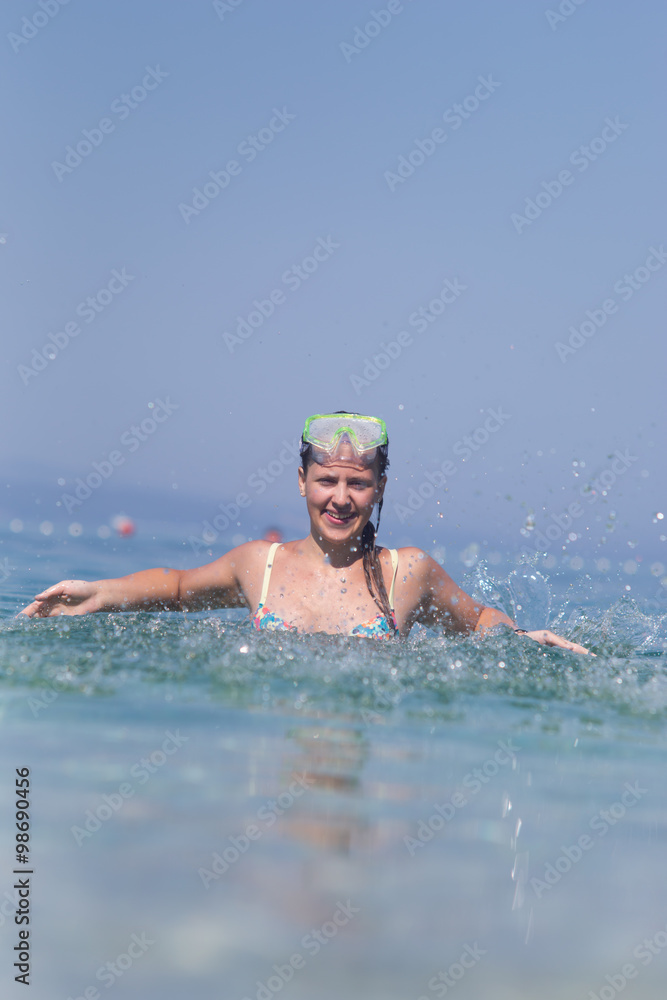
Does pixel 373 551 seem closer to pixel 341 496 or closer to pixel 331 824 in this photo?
pixel 341 496

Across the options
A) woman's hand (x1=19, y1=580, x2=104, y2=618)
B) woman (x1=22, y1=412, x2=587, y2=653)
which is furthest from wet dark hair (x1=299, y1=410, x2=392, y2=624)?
woman's hand (x1=19, y1=580, x2=104, y2=618)

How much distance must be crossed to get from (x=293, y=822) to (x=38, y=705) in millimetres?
1722

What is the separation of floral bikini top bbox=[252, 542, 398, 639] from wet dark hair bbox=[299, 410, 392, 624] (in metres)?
0.05

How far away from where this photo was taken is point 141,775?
333 cm

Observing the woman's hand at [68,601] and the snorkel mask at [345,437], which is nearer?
the woman's hand at [68,601]

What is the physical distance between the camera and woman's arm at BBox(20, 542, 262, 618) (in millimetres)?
5965

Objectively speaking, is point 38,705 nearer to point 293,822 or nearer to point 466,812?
point 293,822

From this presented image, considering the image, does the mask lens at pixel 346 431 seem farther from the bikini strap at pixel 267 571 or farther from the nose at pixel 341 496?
the bikini strap at pixel 267 571

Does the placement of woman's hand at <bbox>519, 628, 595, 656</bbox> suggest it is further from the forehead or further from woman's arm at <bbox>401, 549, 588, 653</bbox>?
the forehead

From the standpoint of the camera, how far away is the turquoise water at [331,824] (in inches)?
89.4

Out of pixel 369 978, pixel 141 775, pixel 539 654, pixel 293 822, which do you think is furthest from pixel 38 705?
→ pixel 539 654

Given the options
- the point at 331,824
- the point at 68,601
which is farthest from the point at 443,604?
the point at 331,824

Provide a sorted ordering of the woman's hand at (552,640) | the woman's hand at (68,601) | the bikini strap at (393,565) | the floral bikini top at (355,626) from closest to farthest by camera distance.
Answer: the woman's hand at (68,601), the woman's hand at (552,640), the floral bikini top at (355,626), the bikini strap at (393,565)

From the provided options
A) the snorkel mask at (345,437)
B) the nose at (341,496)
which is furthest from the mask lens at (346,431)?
the nose at (341,496)
